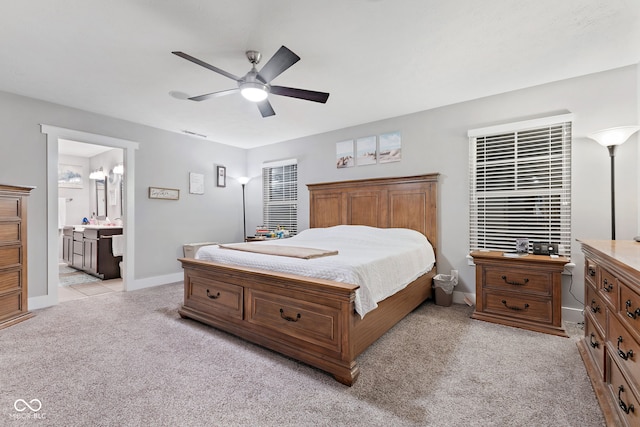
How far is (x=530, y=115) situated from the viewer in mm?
3363

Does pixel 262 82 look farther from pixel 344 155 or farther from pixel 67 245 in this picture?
pixel 67 245

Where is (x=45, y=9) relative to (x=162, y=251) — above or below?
above

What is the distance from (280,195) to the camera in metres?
5.80

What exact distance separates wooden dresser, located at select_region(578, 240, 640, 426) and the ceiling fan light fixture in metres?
2.61

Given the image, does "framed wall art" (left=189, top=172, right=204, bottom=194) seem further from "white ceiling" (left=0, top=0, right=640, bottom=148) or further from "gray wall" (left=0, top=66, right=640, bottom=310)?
"white ceiling" (left=0, top=0, right=640, bottom=148)

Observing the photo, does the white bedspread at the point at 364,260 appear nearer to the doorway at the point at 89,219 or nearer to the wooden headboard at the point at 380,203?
the wooden headboard at the point at 380,203

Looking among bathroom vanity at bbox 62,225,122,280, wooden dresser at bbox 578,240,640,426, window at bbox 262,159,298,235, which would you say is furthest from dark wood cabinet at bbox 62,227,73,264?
wooden dresser at bbox 578,240,640,426

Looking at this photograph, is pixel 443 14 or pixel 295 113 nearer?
pixel 443 14

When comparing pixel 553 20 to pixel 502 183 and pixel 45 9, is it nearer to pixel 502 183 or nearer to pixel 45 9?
pixel 502 183

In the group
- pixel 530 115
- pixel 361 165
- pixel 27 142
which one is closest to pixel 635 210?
pixel 530 115

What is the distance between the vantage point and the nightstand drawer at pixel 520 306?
9.23ft

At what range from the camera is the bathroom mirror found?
6797mm

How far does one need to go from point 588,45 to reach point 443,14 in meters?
1.47

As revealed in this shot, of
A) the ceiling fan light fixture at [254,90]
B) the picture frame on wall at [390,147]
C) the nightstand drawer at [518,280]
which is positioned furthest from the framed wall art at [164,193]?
the nightstand drawer at [518,280]
